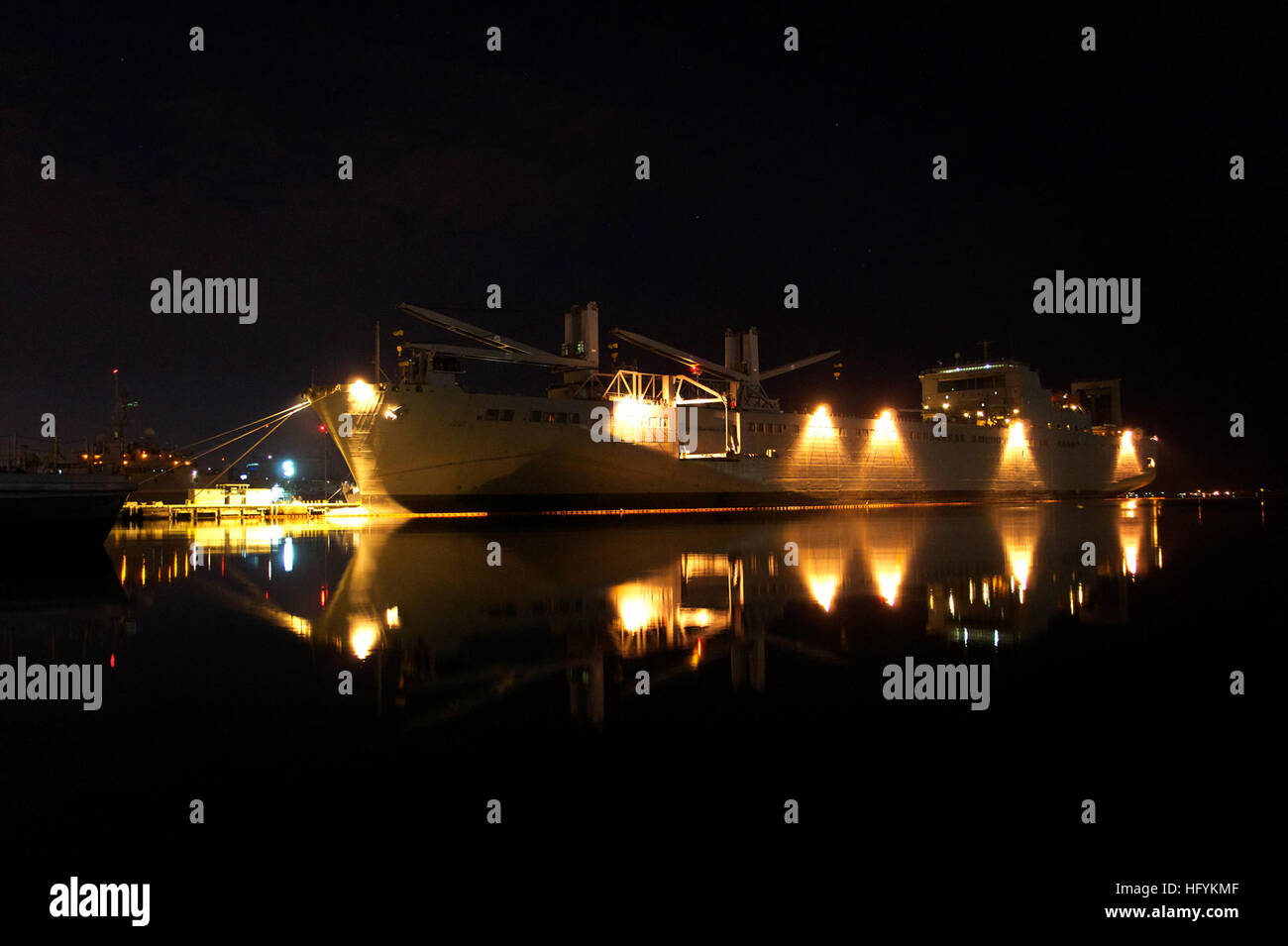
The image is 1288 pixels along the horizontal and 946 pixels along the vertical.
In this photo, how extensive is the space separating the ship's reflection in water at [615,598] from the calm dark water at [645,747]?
81 mm

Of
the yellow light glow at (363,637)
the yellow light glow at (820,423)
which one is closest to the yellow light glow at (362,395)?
the yellow light glow at (820,423)

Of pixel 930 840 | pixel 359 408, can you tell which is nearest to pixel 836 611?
pixel 930 840

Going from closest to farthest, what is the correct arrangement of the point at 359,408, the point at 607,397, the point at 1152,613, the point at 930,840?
the point at 930,840 < the point at 1152,613 < the point at 359,408 < the point at 607,397

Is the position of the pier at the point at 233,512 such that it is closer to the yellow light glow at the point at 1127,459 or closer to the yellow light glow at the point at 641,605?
the yellow light glow at the point at 641,605

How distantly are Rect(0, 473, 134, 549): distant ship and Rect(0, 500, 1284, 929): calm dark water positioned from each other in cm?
1041

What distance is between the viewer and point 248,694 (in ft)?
20.5

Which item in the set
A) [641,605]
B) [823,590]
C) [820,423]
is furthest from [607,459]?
[641,605]

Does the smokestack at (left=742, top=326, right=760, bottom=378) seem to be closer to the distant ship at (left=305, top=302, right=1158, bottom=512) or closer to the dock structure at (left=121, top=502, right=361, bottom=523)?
the distant ship at (left=305, top=302, right=1158, bottom=512)

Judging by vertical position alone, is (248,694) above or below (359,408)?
below

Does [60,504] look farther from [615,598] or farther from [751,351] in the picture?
[751,351]

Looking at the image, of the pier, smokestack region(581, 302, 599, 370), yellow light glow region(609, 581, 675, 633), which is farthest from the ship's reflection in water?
the pier
